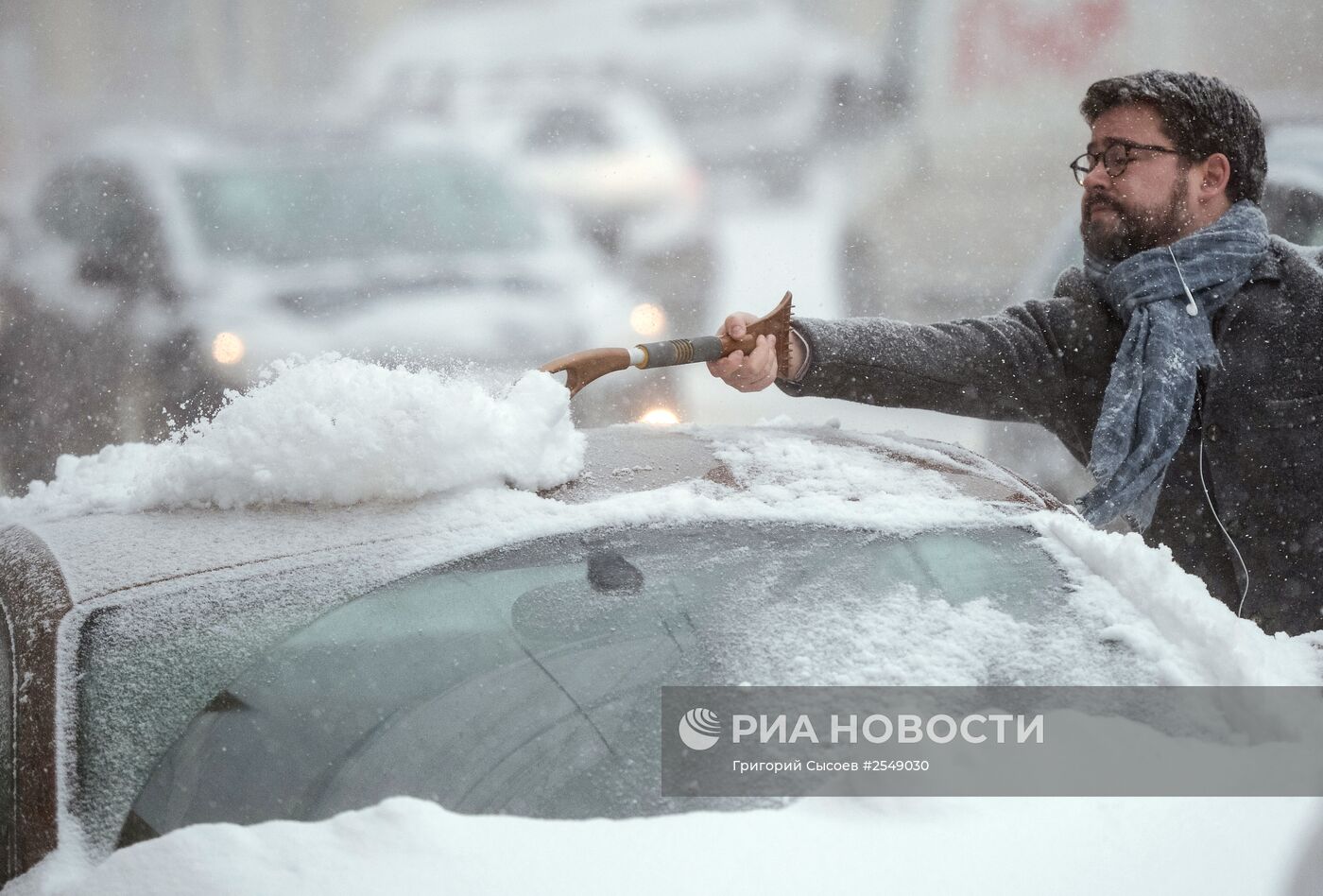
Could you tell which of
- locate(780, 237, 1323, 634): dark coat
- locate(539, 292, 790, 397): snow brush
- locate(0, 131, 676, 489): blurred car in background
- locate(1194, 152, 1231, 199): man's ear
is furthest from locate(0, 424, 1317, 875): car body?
locate(0, 131, 676, 489): blurred car in background

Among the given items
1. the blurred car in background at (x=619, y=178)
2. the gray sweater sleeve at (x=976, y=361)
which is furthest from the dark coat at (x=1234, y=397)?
the blurred car in background at (x=619, y=178)

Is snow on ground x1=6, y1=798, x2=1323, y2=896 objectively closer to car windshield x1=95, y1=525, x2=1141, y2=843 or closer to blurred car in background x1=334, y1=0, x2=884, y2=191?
car windshield x1=95, y1=525, x2=1141, y2=843

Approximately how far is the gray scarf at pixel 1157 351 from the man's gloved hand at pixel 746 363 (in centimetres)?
70

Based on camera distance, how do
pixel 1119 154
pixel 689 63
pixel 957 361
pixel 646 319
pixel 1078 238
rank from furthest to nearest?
pixel 689 63 → pixel 646 319 → pixel 1078 238 → pixel 1119 154 → pixel 957 361

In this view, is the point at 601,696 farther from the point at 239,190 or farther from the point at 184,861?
the point at 239,190

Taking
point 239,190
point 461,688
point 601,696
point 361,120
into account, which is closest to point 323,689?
point 461,688

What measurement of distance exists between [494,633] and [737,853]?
36cm

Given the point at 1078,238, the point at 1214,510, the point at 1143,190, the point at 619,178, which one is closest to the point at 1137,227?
the point at 1143,190

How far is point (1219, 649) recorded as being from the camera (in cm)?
146

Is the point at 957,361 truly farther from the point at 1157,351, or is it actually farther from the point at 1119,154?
the point at 1119,154

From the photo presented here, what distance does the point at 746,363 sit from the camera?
245cm

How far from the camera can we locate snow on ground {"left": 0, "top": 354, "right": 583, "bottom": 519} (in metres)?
1.69

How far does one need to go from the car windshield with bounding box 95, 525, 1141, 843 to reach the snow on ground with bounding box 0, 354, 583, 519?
0.77ft

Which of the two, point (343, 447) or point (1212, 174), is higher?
point (1212, 174)
